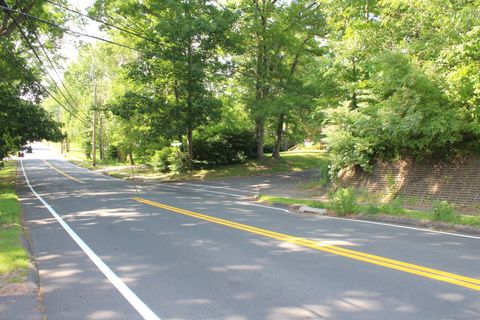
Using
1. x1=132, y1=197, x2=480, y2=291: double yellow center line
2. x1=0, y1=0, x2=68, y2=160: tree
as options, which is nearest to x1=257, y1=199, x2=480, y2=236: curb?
x1=132, y1=197, x2=480, y2=291: double yellow center line

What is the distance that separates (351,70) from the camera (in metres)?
18.2

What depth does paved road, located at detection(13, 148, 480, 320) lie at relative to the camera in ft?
15.3

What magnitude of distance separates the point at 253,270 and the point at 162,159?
1151 inches

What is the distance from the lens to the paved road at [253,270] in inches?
183

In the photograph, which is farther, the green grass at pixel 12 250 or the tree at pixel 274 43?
the tree at pixel 274 43

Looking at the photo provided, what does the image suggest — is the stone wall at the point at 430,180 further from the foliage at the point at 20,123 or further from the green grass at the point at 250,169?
the foliage at the point at 20,123

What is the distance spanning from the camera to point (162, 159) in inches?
1361

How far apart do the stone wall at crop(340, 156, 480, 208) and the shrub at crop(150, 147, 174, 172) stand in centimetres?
2070

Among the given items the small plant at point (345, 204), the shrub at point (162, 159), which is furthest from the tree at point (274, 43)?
the small plant at point (345, 204)

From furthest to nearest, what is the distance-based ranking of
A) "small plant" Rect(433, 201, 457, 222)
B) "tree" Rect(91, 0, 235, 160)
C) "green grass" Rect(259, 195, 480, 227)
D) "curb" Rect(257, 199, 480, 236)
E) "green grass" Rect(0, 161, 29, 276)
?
"tree" Rect(91, 0, 235, 160), "small plant" Rect(433, 201, 457, 222), "green grass" Rect(259, 195, 480, 227), "curb" Rect(257, 199, 480, 236), "green grass" Rect(0, 161, 29, 276)

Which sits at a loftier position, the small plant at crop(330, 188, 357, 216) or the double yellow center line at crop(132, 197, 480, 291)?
the small plant at crop(330, 188, 357, 216)

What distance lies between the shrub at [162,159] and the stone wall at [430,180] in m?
20.7

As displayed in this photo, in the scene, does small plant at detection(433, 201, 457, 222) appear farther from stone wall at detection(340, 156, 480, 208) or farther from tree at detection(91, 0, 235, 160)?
tree at detection(91, 0, 235, 160)

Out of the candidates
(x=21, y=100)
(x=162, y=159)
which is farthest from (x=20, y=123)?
(x=162, y=159)
